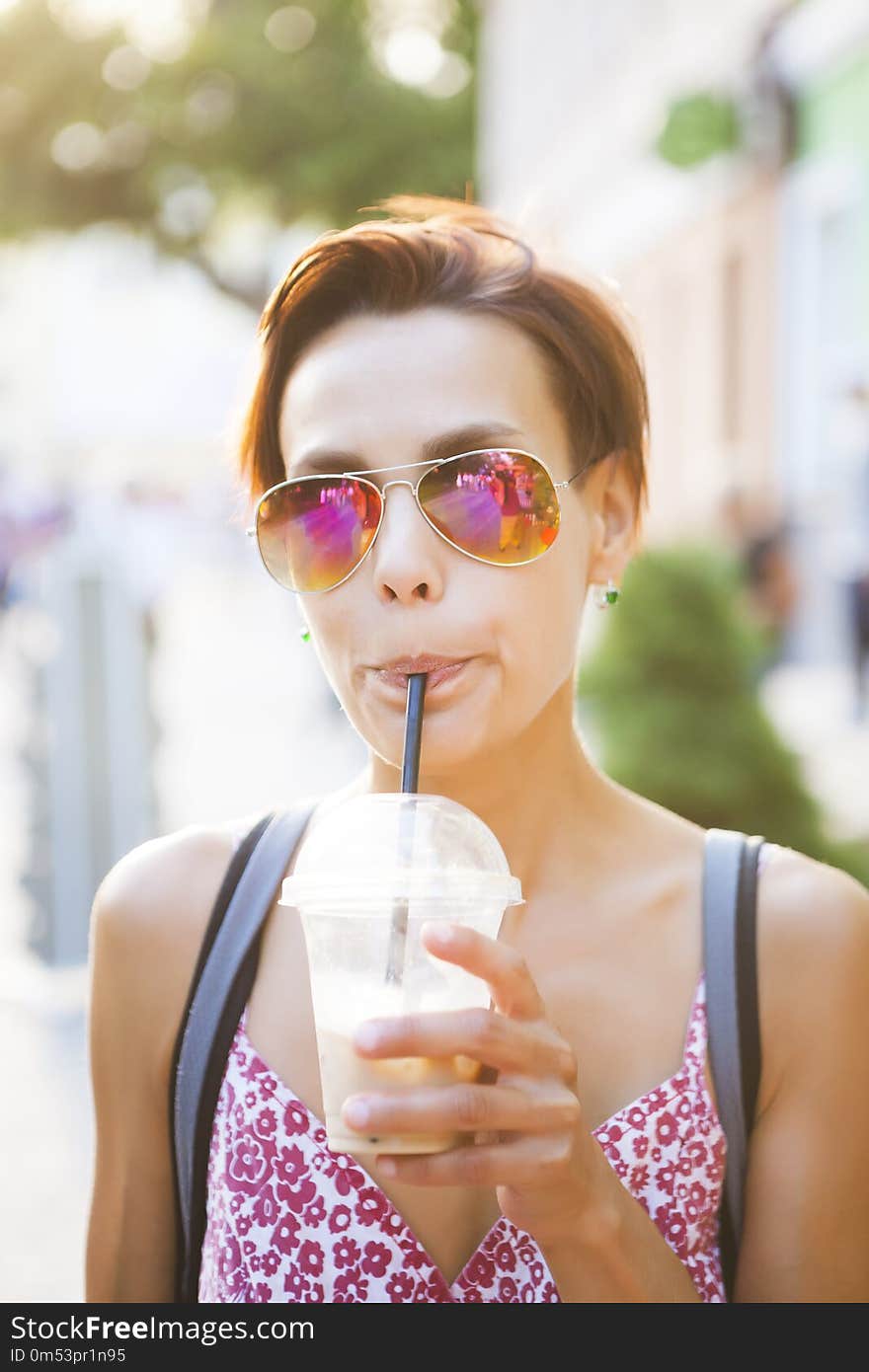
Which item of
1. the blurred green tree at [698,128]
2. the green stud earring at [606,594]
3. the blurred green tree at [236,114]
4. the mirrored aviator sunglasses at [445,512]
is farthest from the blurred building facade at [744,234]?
the blurred green tree at [236,114]

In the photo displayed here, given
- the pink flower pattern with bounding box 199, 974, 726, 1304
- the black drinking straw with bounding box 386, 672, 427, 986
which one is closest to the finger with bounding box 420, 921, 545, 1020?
the black drinking straw with bounding box 386, 672, 427, 986

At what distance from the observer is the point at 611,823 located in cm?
209

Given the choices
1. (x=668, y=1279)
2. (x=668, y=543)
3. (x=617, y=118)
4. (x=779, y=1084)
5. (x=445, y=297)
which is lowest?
(x=668, y=1279)

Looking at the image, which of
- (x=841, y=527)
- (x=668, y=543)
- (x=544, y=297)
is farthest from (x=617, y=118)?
(x=544, y=297)

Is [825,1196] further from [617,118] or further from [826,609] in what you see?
[617,118]

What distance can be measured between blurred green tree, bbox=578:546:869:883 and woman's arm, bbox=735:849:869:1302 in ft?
12.5

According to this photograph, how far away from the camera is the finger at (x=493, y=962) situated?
126 centimetres

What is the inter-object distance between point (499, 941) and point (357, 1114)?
42 cm

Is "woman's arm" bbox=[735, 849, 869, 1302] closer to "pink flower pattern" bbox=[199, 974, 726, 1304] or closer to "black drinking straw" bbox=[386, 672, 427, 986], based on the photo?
"pink flower pattern" bbox=[199, 974, 726, 1304]

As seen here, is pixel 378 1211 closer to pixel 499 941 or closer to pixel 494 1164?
pixel 499 941

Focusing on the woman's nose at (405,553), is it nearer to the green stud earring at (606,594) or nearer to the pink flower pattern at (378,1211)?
the green stud earring at (606,594)

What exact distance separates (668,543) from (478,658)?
4432 mm

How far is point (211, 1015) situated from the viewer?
6.25 feet

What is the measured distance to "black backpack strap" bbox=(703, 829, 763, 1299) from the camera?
1.80 metres
